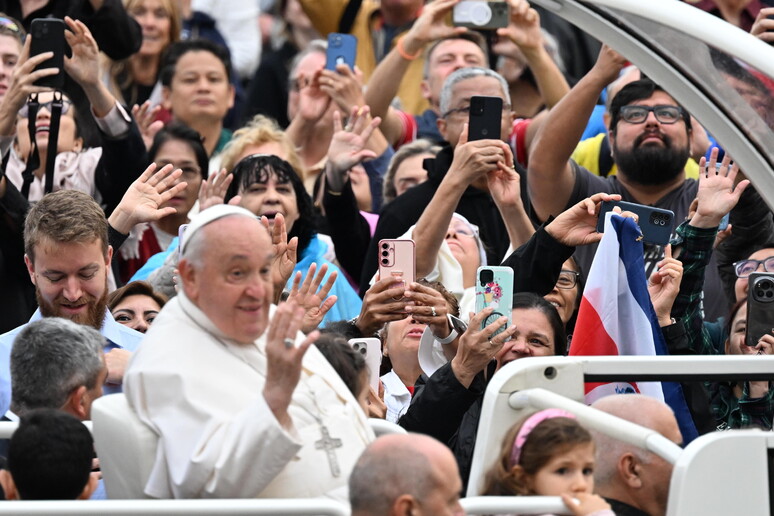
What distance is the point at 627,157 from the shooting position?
6902 millimetres

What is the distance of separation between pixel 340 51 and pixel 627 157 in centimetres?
203

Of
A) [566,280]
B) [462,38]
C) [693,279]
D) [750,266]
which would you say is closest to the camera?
[693,279]

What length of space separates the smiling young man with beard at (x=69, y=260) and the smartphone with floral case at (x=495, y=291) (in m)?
1.32

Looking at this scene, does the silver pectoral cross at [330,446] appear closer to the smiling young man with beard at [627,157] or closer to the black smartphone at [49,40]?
the smiling young man with beard at [627,157]

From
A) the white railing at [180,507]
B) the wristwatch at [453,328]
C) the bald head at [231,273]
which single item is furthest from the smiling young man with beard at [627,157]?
the white railing at [180,507]

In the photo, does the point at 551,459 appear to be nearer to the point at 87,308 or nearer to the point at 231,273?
the point at 231,273

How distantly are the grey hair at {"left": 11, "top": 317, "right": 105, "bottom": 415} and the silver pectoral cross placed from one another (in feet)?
2.96

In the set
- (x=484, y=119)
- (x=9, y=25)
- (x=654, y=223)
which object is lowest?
(x=654, y=223)

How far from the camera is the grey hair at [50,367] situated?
4.42m

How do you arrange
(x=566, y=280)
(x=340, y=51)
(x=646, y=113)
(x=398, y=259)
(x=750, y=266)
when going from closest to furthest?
(x=398, y=259) → (x=750, y=266) → (x=566, y=280) → (x=646, y=113) → (x=340, y=51)

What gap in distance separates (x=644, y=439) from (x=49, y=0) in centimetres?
533

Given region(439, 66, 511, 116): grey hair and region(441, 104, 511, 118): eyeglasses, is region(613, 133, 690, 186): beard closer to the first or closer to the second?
region(441, 104, 511, 118): eyeglasses

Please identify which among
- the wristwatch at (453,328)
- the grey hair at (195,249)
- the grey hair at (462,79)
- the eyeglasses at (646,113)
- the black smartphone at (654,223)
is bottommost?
the wristwatch at (453,328)

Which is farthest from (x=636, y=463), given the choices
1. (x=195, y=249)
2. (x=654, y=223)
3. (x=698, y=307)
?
(x=698, y=307)
